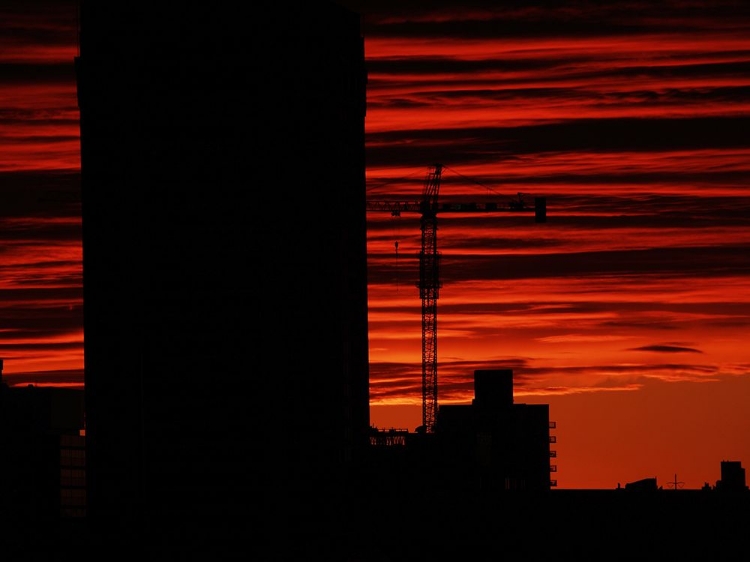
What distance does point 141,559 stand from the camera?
189875 mm

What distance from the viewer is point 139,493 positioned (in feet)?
639

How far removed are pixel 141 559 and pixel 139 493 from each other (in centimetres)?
816
